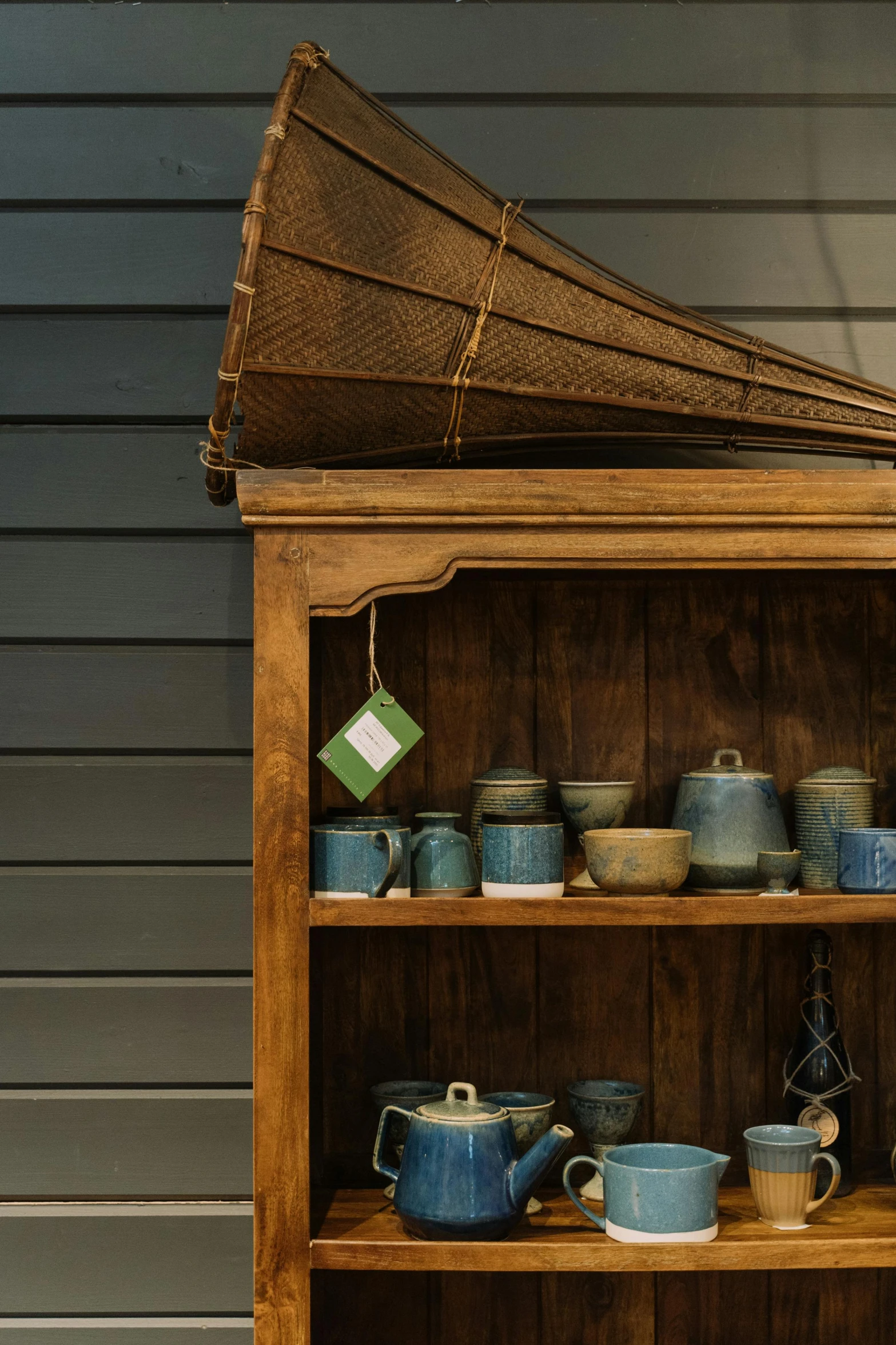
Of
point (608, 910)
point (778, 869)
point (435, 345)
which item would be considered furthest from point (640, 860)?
point (435, 345)

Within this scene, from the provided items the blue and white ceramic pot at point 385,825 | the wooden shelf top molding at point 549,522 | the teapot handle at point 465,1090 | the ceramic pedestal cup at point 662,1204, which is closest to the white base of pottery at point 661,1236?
the ceramic pedestal cup at point 662,1204

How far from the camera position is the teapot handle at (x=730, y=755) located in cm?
151

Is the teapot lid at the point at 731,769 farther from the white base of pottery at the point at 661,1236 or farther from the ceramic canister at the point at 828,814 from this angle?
the white base of pottery at the point at 661,1236

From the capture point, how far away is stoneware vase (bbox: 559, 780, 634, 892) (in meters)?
1.47

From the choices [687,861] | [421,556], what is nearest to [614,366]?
[421,556]

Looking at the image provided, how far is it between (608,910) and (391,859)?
0.25 meters

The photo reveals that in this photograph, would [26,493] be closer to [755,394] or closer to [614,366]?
[614,366]

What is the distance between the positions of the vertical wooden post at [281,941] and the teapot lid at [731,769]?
52 centimetres

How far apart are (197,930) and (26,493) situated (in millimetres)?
678

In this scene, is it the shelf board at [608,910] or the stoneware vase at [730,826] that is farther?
the stoneware vase at [730,826]

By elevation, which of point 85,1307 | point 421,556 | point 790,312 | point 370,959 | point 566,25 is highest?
point 566,25

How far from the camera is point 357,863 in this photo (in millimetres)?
1324

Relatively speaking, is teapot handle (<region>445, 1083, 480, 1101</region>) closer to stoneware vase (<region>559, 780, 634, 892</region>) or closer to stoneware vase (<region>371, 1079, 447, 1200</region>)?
stoneware vase (<region>371, 1079, 447, 1200</region>)

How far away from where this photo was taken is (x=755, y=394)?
1379 mm
